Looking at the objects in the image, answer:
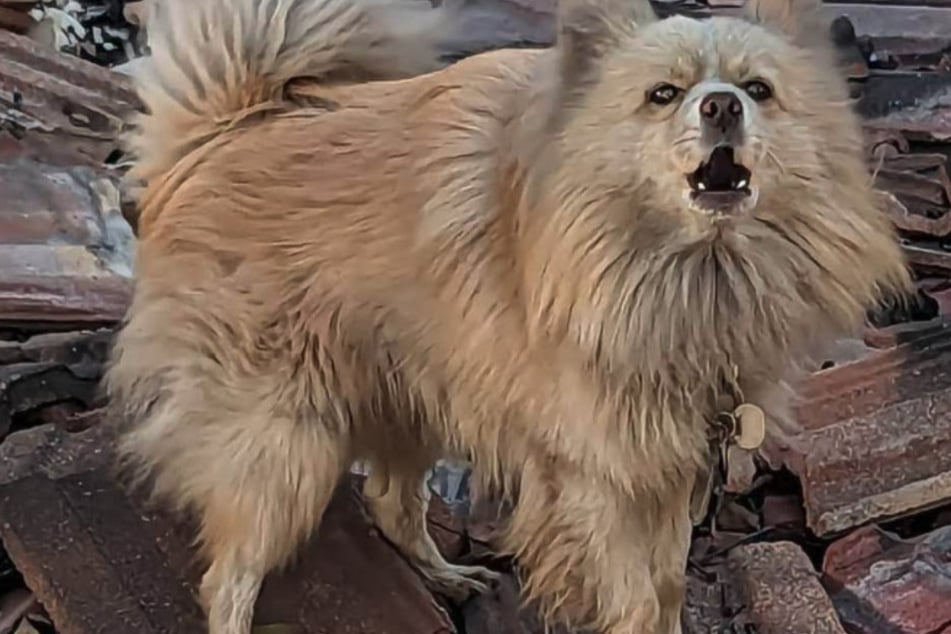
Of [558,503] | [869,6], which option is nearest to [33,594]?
[558,503]

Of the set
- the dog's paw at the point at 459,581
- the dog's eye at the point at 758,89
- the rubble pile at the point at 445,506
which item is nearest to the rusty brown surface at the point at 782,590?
the rubble pile at the point at 445,506

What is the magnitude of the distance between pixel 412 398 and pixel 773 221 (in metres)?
0.79

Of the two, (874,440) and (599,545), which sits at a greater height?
(874,440)

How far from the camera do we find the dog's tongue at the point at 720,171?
2.48 m

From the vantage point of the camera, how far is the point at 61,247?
4422mm

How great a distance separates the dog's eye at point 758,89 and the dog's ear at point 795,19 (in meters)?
0.17

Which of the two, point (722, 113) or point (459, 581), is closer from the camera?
point (722, 113)

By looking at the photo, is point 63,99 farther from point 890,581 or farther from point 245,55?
point 890,581

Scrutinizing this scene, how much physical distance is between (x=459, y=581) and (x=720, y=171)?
1260 millimetres

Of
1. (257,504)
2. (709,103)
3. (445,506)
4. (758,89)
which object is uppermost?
(758,89)

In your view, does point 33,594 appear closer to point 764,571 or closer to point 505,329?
point 505,329

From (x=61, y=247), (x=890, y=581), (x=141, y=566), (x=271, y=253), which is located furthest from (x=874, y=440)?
(x=61, y=247)

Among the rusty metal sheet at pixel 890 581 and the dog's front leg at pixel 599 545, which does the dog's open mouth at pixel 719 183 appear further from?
the rusty metal sheet at pixel 890 581

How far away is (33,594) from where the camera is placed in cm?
333
